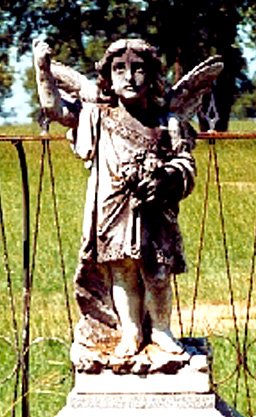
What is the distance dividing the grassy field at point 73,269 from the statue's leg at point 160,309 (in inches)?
32.8

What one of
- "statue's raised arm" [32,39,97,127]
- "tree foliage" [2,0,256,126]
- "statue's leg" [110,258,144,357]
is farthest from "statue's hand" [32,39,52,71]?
"tree foliage" [2,0,256,126]

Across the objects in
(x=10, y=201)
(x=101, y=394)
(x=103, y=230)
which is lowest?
(x=10, y=201)

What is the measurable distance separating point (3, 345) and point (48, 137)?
9.09 ft

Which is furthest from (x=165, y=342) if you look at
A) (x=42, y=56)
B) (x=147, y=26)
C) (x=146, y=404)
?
(x=147, y=26)

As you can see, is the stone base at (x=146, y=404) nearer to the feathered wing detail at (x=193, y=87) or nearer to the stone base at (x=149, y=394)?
the stone base at (x=149, y=394)

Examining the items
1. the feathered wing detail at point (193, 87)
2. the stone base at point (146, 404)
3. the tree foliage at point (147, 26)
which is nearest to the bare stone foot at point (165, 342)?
the stone base at point (146, 404)

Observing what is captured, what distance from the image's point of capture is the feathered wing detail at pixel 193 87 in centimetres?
428

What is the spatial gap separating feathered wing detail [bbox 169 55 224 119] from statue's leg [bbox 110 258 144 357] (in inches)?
20.3

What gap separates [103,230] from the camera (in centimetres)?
410

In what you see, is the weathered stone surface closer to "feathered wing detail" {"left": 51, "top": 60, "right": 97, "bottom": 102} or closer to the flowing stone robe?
the flowing stone robe

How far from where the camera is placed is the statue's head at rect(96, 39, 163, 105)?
412cm

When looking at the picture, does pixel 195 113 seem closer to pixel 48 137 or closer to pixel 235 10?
pixel 48 137

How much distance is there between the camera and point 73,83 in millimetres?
4293

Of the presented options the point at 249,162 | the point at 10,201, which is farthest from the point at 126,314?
the point at 249,162
